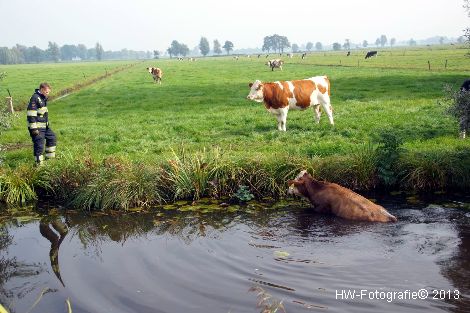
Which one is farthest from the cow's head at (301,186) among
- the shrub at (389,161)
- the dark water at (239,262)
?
the shrub at (389,161)

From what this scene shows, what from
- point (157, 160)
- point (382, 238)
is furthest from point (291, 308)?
point (157, 160)

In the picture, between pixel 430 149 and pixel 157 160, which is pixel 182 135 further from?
pixel 430 149

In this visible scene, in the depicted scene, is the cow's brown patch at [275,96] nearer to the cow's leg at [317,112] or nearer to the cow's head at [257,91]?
the cow's head at [257,91]

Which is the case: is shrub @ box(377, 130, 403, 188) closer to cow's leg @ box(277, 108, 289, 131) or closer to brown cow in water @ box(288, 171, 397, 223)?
brown cow in water @ box(288, 171, 397, 223)

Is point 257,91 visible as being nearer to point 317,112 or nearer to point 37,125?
point 317,112

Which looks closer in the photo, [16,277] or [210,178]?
[16,277]

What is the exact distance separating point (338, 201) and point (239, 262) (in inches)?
118

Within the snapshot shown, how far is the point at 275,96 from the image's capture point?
61.4 ft

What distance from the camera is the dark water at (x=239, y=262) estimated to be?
6676mm

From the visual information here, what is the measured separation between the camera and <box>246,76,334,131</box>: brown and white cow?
18.6m

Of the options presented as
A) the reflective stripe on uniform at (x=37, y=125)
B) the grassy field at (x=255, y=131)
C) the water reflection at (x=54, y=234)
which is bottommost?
the water reflection at (x=54, y=234)

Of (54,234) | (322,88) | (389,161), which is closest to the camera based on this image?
(54,234)

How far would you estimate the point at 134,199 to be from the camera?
456 inches

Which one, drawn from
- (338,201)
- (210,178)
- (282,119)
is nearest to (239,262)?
(338,201)
